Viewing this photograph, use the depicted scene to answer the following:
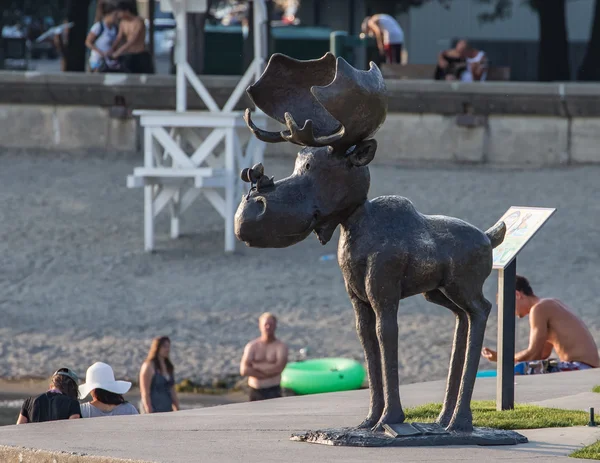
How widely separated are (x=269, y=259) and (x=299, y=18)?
23676 millimetres

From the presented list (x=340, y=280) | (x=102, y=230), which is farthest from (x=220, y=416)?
(x=102, y=230)

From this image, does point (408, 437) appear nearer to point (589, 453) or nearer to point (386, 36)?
point (589, 453)

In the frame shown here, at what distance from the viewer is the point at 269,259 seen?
19.7 meters

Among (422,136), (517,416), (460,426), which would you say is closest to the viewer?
(460,426)

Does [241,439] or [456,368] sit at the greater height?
[456,368]

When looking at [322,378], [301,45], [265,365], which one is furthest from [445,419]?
[301,45]

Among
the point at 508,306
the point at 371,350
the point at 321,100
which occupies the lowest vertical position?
the point at 508,306

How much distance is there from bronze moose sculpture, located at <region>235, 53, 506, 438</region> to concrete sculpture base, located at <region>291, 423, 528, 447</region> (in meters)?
0.07

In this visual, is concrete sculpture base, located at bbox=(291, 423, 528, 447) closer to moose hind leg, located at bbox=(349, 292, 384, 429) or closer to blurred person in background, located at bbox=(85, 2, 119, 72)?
moose hind leg, located at bbox=(349, 292, 384, 429)

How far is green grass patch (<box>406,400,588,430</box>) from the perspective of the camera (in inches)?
304

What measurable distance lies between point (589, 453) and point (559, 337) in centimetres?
441

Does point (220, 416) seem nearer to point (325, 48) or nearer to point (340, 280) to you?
point (340, 280)

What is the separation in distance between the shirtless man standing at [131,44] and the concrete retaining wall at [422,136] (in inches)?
54.3

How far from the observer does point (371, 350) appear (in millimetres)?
6844
